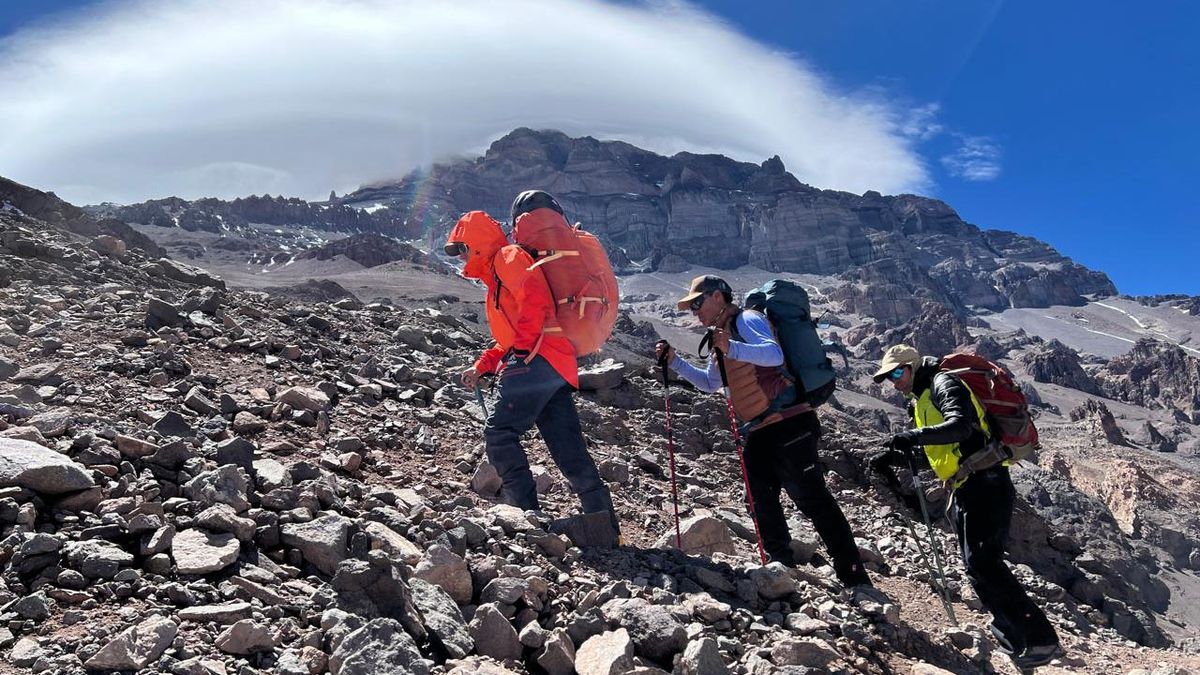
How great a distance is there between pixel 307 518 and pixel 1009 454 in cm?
402

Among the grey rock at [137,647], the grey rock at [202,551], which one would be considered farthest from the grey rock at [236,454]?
the grey rock at [137,647]

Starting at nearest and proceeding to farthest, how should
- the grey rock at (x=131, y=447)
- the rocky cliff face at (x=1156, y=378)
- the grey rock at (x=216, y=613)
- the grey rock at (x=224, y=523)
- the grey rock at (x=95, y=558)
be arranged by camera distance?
the grey rock at (x=216, y=613) → the grey rock at (x=95, y=558) → the grey rock at (x=224, y=523) → the grey rock at (x=131, y=447) → the rocky cliff face at (x=1156, y=378)

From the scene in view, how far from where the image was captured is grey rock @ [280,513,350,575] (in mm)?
3398

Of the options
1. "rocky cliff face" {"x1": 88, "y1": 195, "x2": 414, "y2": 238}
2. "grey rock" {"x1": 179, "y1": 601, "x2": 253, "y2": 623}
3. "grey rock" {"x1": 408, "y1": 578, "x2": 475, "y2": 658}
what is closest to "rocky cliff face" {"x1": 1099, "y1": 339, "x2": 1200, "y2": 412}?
"grey rock" {"x1": 408, "y1": 578, "x2": 475, "y2": 658}

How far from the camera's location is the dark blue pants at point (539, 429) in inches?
181

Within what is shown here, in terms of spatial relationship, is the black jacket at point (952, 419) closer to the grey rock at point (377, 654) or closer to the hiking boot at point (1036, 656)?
the hiking boot at point (1036, 656)

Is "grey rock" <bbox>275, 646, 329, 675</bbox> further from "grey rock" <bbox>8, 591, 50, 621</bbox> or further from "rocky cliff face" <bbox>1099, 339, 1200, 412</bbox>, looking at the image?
"rocky cliff face" <bbox>1099, 339, 1200, 412</bbox>

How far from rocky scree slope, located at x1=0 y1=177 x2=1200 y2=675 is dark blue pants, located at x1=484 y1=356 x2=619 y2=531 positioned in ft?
1.18

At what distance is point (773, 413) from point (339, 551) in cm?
268

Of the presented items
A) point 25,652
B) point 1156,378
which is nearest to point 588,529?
point 25,652

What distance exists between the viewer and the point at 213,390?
6098mm

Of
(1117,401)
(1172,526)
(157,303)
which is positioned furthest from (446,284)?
(1117,401)

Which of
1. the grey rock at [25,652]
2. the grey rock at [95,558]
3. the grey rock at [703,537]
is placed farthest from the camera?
the grey rock at [703,537]

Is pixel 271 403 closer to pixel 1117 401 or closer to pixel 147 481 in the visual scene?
pixel 147 481
